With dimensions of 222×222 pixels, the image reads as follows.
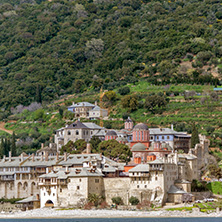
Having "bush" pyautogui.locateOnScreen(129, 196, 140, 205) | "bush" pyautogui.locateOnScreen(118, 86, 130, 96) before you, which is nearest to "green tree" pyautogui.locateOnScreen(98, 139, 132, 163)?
"bush" pyautogui.locateOnScreen(129, 196, 140, 205)

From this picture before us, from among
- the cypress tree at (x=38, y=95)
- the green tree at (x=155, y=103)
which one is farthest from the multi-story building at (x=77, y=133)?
the cypress tree at (x=38, y=95)

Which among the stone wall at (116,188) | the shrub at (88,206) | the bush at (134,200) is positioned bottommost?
the shrub at (88,206)

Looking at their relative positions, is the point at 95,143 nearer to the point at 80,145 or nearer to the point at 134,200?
the point at 80,145

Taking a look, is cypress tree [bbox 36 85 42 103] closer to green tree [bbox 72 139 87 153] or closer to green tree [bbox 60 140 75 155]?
green tree [bbox 60 140 75 155]

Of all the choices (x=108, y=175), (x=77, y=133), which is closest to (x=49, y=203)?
(x=108, y=175)

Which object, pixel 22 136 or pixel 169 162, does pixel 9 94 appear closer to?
pixel 22 136

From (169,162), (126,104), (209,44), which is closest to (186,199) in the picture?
(169,162)

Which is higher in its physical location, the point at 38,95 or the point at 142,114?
the point at 38,95

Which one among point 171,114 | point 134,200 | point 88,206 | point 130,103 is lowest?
point 88,206

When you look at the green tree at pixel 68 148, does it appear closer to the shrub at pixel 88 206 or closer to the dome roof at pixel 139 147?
the dome roof at pixel 139 147

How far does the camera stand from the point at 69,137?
133 m

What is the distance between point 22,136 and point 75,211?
48076 millimetres

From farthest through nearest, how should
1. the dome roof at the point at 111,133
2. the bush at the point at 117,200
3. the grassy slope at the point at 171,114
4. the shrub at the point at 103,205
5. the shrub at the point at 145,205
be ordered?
the grassy slope at the point at 171,114 → the dome roof at the point at 111,133 → the bush at the point at 117,200 → the shrub at the point at 103,205 → the shrub at the point at 145,205

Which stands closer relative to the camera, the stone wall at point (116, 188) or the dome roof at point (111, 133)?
the stone wall at point (116, 188)
